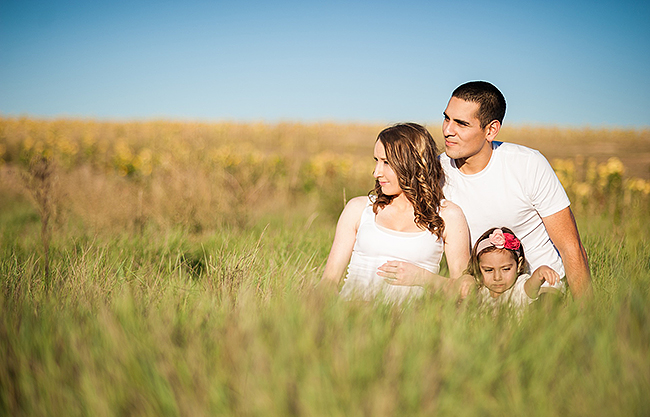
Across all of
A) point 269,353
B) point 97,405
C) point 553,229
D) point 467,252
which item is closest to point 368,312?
point 269,353

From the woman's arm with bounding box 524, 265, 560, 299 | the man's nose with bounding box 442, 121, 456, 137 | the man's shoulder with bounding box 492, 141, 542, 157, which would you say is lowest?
the woman's arm with bounding box 524, 265, 560, 299

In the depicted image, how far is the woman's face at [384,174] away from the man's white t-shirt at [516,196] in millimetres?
664

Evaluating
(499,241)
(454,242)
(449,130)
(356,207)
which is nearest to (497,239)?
(499,241)

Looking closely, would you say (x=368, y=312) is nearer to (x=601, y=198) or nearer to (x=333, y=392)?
(x=333, y=392)

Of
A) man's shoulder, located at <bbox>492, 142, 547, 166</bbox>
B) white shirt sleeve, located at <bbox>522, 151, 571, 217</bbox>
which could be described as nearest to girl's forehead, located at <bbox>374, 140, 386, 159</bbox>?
man's shoulder, located at <bbox>492, 142, 547, 166</bbox>

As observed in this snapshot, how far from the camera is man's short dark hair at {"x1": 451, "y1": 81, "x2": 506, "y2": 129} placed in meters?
2.94

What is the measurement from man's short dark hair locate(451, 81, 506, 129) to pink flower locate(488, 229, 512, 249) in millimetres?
766

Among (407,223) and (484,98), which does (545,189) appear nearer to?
(484,98)

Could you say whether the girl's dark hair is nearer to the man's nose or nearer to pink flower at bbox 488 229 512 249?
pink flower at bbox 488 229 512 249

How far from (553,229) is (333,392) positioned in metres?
2.37

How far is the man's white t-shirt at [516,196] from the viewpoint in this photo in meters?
2.91

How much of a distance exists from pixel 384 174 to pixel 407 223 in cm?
36

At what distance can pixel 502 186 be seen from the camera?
3.01m

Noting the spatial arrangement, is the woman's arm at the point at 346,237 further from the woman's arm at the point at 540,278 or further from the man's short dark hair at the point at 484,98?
the woman's arm at the point at 540,278
